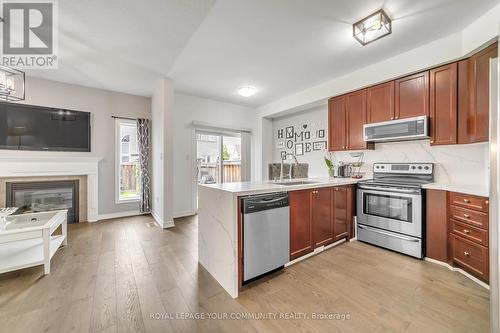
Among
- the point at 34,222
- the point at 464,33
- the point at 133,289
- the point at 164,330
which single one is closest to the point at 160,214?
the point at 34,222

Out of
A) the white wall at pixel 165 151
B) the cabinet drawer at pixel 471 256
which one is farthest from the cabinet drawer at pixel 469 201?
the white wall at pixel 165 151

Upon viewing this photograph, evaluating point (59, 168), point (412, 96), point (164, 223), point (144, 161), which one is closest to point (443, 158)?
point (412, 96)

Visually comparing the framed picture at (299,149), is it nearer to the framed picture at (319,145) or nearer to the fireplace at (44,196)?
the framed picture at (319,145)

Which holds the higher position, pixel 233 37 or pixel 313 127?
pixel 233 37

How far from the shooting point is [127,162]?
15.2 feet

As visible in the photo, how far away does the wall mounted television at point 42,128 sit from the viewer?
137 inches

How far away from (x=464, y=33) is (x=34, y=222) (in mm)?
5630

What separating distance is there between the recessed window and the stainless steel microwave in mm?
4704

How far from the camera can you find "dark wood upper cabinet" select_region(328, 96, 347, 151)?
11.8ft

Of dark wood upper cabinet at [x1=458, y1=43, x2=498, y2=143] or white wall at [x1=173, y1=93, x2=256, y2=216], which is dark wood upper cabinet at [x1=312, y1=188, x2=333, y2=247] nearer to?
dark wood upper cabinet at [x1=458, y1=43, x2=498, y2=143]

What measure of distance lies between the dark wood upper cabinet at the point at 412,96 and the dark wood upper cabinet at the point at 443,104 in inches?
2.5

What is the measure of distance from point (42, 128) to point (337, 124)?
544cm

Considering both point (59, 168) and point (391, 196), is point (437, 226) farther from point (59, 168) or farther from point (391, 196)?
point (59, 168)

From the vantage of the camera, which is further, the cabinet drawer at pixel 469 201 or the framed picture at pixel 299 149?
the framed picture at pixel 299 149
